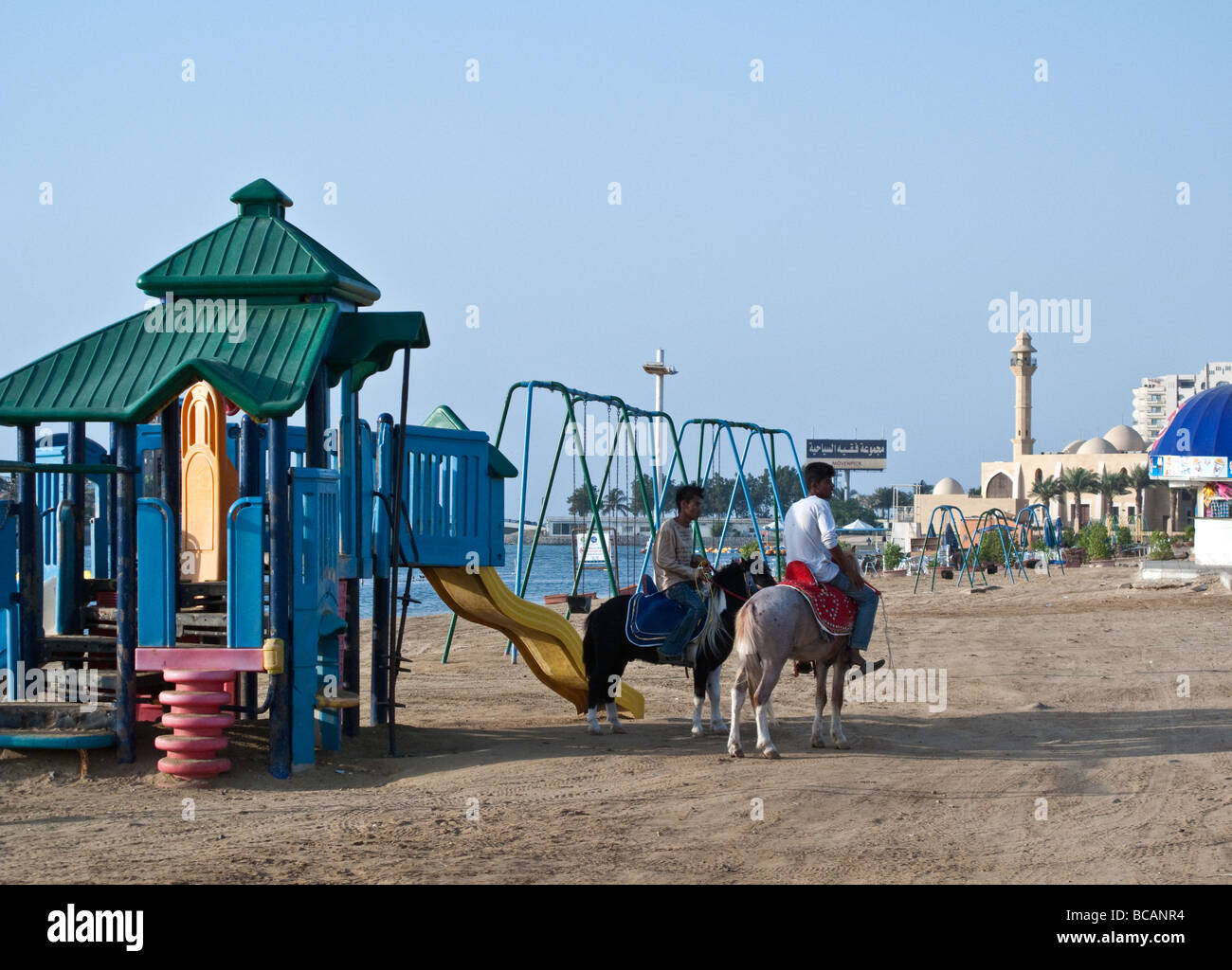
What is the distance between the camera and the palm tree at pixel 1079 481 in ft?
300

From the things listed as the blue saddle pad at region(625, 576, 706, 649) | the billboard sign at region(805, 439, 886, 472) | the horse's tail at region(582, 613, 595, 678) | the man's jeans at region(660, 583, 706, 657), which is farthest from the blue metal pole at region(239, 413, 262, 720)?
the billboard sign at region(805, 439, 886, 472)

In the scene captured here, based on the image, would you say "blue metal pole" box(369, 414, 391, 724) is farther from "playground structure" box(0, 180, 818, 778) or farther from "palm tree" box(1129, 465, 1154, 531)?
"palm tree" box(1129, 465, 1154, 531)

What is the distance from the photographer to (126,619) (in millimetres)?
9883

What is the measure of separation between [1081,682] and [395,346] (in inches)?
370

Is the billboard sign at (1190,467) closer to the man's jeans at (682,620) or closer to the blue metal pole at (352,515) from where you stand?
the man's jeans at (682,620)

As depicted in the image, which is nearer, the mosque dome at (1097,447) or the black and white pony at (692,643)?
the black and white pony at (692,643)

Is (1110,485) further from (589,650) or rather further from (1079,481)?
(589,650)

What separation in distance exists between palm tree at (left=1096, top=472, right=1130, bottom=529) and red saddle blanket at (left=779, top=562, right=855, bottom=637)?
83.6 metres

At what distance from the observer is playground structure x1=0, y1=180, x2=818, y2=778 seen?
981 centimetres

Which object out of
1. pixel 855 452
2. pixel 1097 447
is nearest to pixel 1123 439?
pixel 1097 447

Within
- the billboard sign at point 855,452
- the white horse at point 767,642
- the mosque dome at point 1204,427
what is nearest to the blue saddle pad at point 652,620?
the white horse at point 767,642

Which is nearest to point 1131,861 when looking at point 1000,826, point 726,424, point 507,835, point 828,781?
point 1000,826

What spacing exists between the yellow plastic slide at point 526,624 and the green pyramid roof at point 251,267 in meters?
3.00

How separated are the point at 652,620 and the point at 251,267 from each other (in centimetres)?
458
